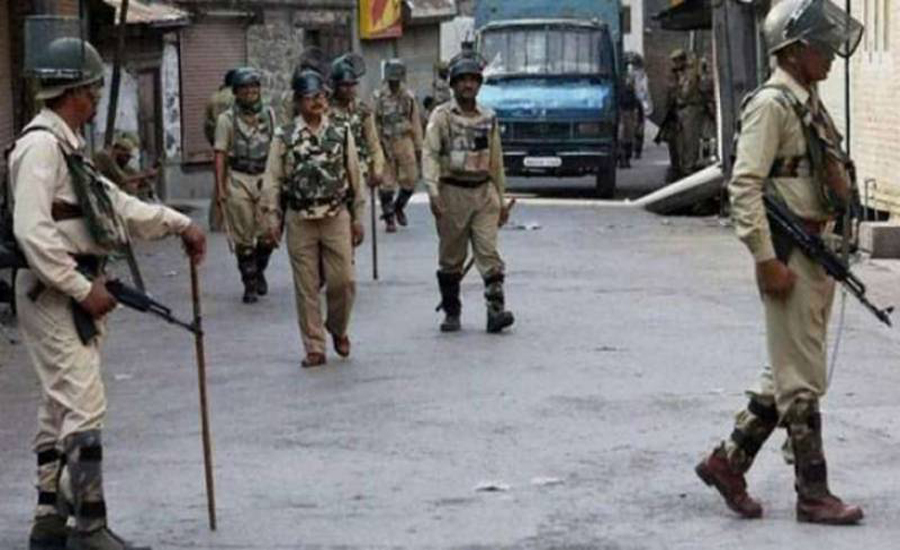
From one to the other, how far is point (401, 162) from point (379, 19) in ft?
56.4

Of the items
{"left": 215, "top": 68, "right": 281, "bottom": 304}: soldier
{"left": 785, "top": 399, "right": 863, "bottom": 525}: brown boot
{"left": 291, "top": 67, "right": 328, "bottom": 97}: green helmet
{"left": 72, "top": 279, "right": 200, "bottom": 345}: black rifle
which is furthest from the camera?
{"left": 215, "top": 68, "right": 281, "bottom": 304}: soldier

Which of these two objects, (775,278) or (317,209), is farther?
(317,209)

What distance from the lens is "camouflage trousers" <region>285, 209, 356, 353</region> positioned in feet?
47.0

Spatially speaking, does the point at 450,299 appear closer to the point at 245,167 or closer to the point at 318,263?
the point at 318,263

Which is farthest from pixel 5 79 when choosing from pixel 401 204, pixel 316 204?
pixel 316 204

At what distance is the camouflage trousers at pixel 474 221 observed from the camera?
51.1ft

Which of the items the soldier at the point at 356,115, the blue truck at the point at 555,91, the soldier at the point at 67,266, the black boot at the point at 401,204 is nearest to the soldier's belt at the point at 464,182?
the soldier at the point at 356,115

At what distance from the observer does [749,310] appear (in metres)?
17.2

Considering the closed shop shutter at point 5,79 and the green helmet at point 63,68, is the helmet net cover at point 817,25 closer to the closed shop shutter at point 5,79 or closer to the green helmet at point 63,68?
Result: the green helmet at point 63,68

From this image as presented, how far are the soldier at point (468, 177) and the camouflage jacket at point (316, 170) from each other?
3.85 feet

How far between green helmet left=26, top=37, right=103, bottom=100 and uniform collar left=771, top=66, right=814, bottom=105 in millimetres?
2619

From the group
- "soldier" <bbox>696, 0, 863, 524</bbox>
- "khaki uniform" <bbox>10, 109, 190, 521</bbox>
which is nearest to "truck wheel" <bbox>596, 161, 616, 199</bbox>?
"soldier" <bbox>696, 0, 863, 524</bbox>

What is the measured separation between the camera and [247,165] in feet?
60.1

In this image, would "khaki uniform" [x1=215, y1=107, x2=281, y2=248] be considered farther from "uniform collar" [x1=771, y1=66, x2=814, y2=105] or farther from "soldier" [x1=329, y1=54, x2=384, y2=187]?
"uniform collar" [x1=771, y1=66, x2=814, y2=105]
